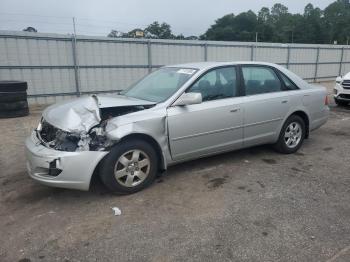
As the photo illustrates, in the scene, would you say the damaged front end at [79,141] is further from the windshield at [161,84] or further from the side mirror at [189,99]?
the side mirror at [189,99]

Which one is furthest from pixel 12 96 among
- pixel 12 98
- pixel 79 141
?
pixel 79 141

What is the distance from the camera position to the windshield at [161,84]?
446 centimetres

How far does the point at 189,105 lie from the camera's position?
14.3 feet

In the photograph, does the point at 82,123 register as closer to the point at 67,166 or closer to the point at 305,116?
the point at 67,166

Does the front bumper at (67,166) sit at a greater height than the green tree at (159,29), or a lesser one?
lesser

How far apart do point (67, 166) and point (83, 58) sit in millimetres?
8994

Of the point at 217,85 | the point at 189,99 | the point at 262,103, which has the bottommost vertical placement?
the point at 262,103

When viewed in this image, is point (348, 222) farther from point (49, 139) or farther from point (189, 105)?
point (49, 139)

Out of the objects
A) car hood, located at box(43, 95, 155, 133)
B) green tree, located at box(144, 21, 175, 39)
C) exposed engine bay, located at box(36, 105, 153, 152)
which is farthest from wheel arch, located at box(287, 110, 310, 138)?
green tree, located at box(144, 21, 175, 39)

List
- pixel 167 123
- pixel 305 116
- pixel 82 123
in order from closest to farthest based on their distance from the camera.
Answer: pixel 82 123 < pixel 167 123 < pixel 305 116

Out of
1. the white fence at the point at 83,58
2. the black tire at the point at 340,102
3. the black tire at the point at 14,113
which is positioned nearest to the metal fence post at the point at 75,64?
the white fence at the point at 83,58

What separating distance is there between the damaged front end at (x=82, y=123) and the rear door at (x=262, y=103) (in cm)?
162

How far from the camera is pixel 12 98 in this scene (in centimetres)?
895

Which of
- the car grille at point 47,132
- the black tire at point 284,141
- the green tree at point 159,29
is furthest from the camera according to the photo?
the green tree at point 159,29
